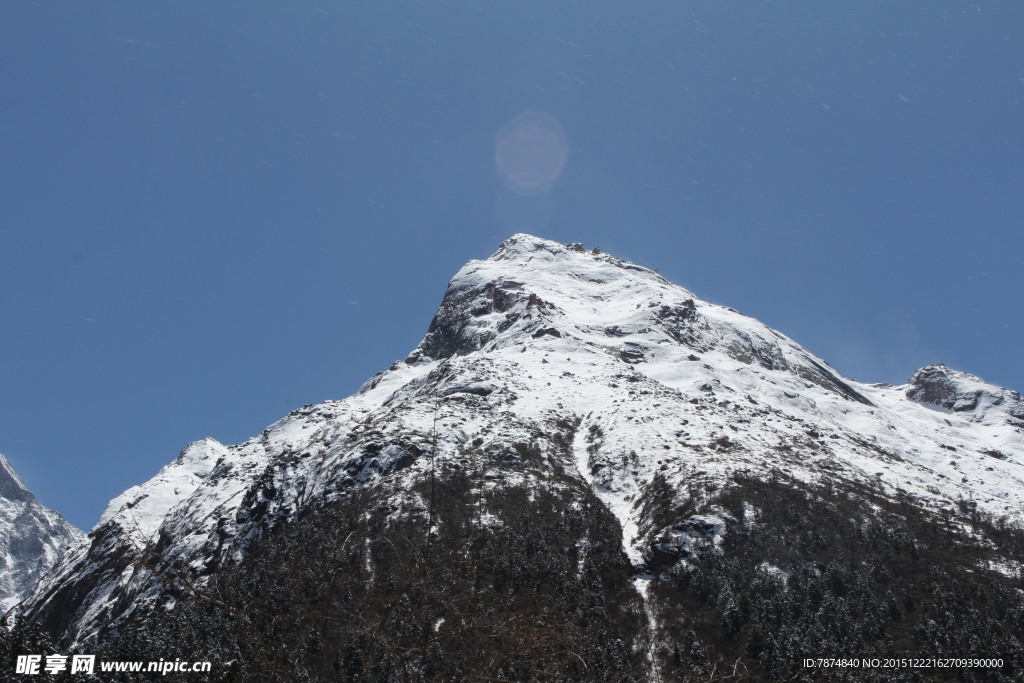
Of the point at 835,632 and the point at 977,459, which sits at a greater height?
the point at 977,459

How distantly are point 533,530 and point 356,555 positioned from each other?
8563 centimetres

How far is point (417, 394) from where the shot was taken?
600 feet

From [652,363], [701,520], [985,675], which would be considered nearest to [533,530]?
[701,520]

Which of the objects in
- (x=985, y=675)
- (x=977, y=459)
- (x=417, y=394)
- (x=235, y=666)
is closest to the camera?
(x=235, y=666)

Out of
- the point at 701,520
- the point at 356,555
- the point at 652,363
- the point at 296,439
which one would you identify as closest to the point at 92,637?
the point at 296,439

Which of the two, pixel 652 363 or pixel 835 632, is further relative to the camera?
pixel 652 363

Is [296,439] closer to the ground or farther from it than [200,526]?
farther from it

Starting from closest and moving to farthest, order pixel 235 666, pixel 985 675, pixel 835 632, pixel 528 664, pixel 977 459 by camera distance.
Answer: pixel 235 666
pixel 528 664
pixel 985 675
pixel 835 632
pixel 977 459

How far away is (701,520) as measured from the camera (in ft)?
339

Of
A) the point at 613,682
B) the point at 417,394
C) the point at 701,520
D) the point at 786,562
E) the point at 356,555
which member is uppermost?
the point at 417,394

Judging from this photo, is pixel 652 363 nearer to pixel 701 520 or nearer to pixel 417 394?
pixel 417 394

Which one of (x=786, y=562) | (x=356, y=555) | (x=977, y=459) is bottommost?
(x=356, y=555)

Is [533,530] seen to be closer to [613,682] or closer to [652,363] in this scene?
[613,682]

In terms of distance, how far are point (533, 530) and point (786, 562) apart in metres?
35.0
